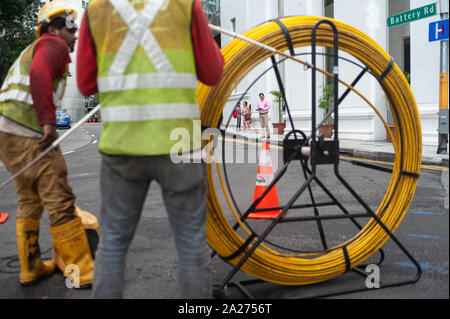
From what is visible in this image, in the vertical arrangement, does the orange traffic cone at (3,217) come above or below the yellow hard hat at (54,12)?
below

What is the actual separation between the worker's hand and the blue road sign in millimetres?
8777

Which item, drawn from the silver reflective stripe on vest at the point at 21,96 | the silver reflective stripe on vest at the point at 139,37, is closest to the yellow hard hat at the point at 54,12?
the silver reflective stripe on vest at the point at 21,96

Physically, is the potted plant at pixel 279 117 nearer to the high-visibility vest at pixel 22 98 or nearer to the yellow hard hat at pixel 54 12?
the yellow hard hat at pixel 54 12

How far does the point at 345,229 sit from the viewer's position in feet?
14.8

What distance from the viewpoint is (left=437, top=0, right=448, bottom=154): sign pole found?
971 cm

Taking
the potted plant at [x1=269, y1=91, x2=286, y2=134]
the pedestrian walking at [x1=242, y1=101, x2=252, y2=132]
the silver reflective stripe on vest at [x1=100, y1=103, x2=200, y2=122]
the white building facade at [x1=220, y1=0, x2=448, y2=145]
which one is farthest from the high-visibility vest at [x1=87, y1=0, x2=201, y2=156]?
the pedestrian walking at [x1=242, y1=101, x2=252, y2=132]

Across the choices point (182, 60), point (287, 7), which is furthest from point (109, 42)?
point (287, 7)

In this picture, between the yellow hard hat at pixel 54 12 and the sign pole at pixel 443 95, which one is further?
the sign pole at pixel 443 95

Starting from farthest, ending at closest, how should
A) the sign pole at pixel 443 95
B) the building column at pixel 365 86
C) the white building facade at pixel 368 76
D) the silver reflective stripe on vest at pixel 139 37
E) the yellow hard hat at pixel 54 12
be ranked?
the building column at pixel 365 86
the white building facade at pixel 368 76
the sign pole at pixel 443 95
the yellow hard hat at pixel 54 12
the silver reflective stripe on vest at pixel 139 37

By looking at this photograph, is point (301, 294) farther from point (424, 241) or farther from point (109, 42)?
point (109, 42)

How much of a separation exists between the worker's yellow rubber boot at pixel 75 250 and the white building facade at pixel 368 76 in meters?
4.27

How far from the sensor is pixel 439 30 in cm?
950

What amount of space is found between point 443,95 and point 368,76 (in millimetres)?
4516

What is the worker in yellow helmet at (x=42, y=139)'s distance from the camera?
9.84 feet
